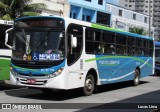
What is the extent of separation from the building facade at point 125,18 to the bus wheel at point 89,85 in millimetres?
58465

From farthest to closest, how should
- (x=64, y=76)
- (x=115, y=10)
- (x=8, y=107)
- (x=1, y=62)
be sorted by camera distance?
1. (x=115, y=10)
2. (x=1, y=62)
3. (x=64, y=76)
4. (x=8, y=107)

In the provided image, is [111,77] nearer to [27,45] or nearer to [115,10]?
[27,45]

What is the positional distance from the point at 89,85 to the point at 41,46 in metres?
2.79

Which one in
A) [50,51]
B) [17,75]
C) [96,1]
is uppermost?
[96,1]

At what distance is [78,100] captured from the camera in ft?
42.8

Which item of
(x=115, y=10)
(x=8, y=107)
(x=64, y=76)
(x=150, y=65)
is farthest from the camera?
(x=115, y=10)

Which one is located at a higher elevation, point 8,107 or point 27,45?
point 27,45

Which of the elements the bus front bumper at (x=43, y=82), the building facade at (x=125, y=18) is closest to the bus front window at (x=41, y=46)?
the bus front bumper at (x=43, y=82)

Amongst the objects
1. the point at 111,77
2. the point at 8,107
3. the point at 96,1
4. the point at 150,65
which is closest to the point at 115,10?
the point at 96,1

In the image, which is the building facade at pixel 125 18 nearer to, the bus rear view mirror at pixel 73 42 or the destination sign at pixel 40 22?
the destination sign at pixel 40 22

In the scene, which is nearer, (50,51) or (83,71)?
(50,51)

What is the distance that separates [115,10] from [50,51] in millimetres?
70291

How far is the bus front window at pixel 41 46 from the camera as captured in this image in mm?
12609

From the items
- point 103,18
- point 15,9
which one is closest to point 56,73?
point 15,9
